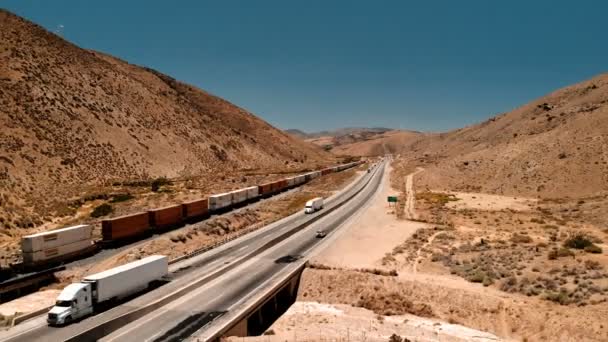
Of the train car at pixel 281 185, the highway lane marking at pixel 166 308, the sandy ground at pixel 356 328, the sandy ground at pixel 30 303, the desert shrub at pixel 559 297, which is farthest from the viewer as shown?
the train car at pixel 281 185

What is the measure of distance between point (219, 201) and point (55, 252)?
27.3m

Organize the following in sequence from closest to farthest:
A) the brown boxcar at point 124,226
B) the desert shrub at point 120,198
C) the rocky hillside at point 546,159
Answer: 1. the brown boxcar at point 124,226
2. the desert shrub at point 120,198
3. the rocky hillside at point 546,159

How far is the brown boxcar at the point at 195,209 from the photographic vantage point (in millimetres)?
53500

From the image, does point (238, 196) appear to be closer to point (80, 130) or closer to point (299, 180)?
point (299, 180)

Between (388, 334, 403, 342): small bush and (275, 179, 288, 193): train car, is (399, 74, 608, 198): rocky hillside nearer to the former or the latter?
(275, 179, 288, 193): train car

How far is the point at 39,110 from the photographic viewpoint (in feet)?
297

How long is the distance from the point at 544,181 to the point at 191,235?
230 ft

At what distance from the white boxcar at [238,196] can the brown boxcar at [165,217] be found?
14.0 metres

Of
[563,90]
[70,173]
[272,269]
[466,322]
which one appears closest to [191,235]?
[272,269]

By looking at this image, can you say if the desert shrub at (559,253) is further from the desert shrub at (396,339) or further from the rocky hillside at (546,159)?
the rocky hillside at (546,159)

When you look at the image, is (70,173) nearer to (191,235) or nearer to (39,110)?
(39,110)

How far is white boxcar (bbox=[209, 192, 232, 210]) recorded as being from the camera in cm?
5978

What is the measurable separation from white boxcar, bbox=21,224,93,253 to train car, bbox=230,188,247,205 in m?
28.8

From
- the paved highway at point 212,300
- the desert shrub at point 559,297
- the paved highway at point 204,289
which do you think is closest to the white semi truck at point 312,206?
the paved highway at point 204,289
